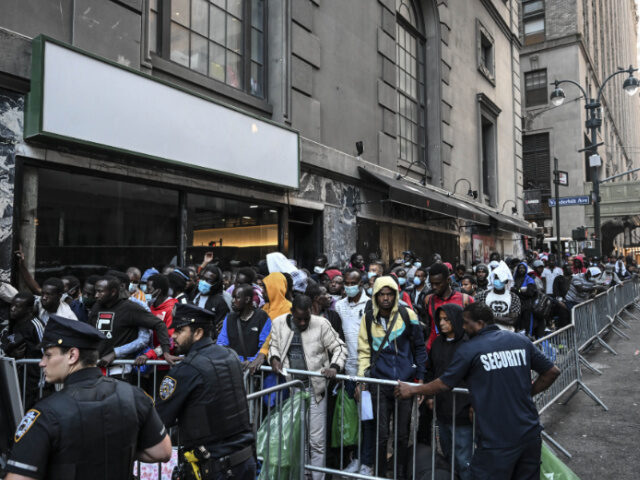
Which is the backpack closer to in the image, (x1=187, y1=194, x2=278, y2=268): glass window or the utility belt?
the utility belt

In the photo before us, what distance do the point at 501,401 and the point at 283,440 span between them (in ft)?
5.45

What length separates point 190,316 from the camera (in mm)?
3174

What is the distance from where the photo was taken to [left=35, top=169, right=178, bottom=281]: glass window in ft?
22.5

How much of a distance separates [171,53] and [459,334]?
695 cm

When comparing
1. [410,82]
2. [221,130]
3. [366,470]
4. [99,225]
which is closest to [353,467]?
[366,470]

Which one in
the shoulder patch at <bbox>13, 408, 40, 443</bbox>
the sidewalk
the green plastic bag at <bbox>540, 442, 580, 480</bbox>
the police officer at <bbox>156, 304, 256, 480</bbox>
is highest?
the shoulder patch at <bbox>13, 408, 40, 443</bbox>

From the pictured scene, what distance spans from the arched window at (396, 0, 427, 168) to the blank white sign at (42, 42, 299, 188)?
703 centimetres

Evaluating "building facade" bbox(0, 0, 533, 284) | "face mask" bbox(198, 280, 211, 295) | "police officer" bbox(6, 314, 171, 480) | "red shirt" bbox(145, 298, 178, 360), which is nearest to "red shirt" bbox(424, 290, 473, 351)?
"face mask" bbox(198, 280, 211, 295)

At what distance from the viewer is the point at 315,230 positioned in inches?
470

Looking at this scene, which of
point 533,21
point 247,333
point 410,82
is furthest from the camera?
point 533,21

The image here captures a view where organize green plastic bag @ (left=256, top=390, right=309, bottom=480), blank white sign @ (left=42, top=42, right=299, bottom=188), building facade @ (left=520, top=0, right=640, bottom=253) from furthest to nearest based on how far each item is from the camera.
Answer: building facade @ (left=520, top=0, right=640, bottom=253) < blank white sign @ (left=42, top=42, right=299, bottom=188) < green plastic bag @ (left=256, top=390, right=309, bottom=480)

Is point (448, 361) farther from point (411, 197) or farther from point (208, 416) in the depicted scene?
point (411, 197)

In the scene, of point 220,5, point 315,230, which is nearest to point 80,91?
point 220,5

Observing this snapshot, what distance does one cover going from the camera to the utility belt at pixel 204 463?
2945 mm
